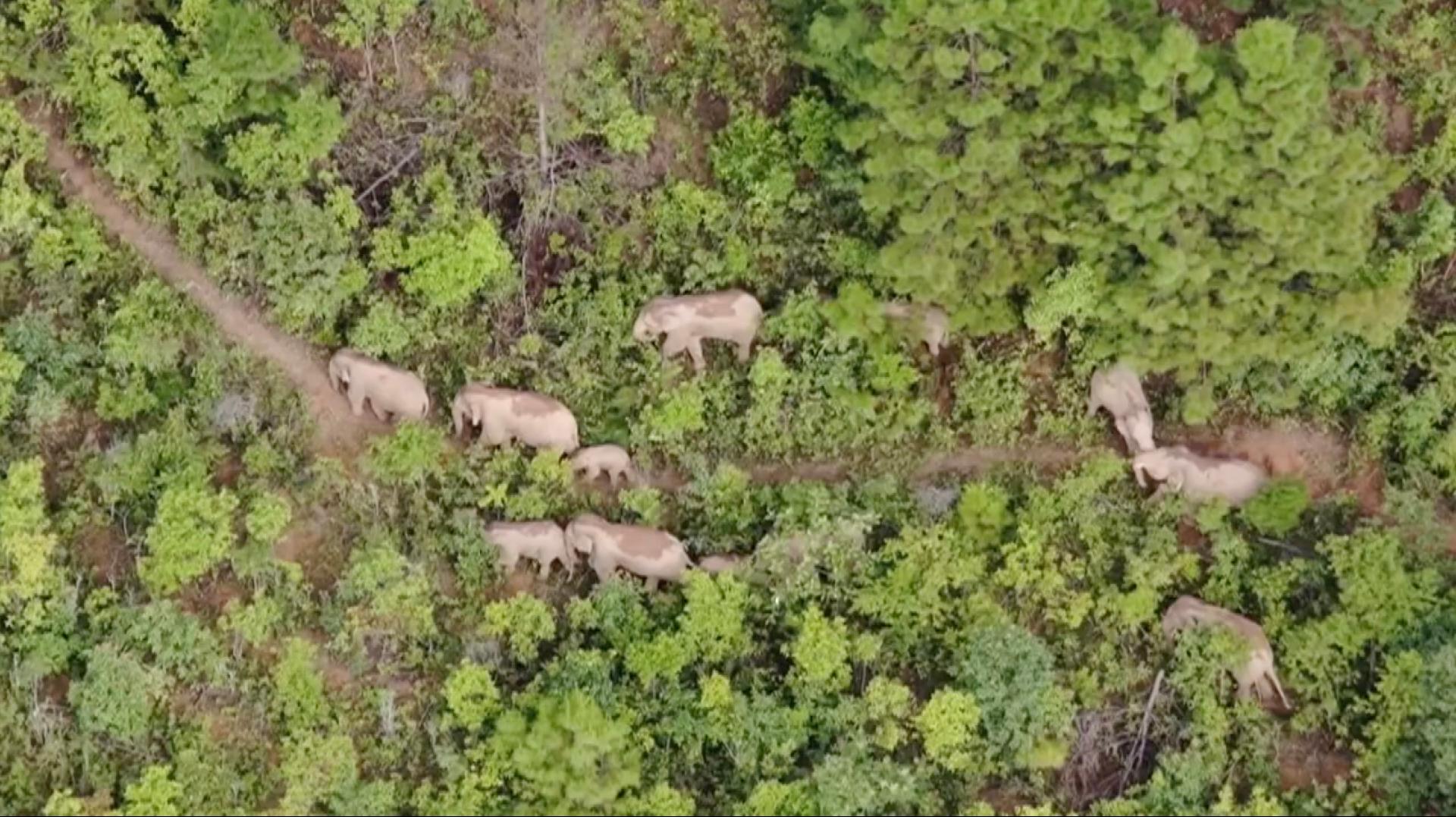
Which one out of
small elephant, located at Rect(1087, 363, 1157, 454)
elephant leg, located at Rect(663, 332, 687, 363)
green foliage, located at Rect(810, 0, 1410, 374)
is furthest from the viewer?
elephant leg, located at Rect(663, 332, 687, 363)

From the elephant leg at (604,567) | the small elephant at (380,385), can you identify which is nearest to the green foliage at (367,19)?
the small elephant at (380,385)

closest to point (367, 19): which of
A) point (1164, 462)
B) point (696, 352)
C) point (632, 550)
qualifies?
point (696, 352)

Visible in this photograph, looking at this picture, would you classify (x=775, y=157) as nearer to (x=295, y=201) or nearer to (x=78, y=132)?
(x=295, y=201)

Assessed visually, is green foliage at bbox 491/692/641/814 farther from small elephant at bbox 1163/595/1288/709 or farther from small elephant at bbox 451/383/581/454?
small elephant at bbox 1163/595/1288/709

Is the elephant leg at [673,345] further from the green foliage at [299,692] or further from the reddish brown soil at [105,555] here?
the reddish brown soil at [105,555]

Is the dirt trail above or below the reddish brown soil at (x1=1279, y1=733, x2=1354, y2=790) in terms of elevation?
above

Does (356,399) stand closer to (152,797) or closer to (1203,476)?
(152,797)

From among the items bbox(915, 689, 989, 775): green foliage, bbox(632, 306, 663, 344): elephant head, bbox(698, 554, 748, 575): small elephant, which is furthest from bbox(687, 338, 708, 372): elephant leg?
bbox(915, 689, 989, 775): green foliage
